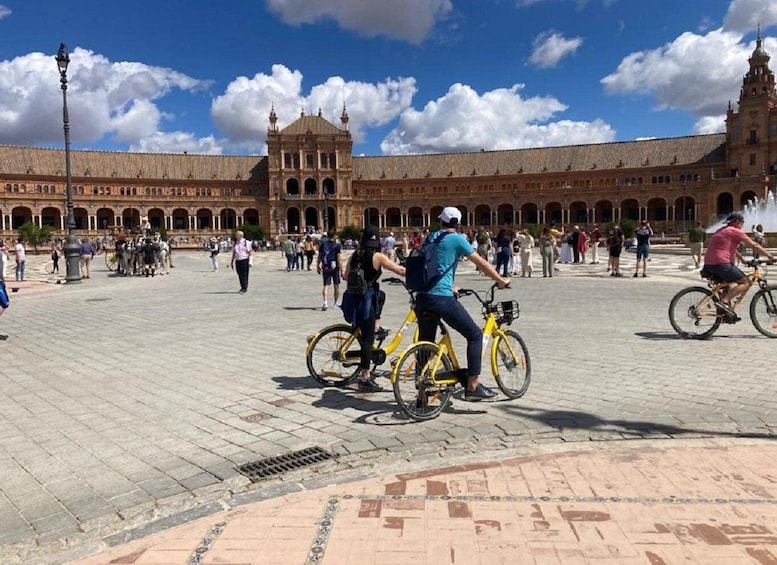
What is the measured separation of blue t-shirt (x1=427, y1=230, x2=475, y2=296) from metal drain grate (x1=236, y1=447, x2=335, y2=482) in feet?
5.68

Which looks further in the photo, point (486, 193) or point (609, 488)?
point (486, 193)

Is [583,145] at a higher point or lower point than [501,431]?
higher

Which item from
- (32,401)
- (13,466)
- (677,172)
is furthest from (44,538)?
(677,172)

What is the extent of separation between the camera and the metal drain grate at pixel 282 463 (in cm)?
434

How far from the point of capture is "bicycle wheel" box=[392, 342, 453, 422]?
207 inches

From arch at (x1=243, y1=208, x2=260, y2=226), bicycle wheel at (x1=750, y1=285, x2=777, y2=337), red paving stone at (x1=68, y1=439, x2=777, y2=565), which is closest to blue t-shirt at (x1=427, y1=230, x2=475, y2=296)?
red paving stone at (x1=68, y1=439, x2=777, y2=565)

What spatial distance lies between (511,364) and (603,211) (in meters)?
89.1

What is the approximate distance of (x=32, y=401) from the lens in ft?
20.7

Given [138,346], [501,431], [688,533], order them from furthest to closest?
[138,346]
[501,431]
[688,533]

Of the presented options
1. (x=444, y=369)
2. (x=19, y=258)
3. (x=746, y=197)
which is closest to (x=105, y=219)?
(x=19, y=258)

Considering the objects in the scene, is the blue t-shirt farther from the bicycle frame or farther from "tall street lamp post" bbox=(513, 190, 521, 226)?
"tall street lamp post" bbox=(513, 190, 521, 226)

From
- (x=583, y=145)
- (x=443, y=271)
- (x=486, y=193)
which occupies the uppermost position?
(x=583, y=145)

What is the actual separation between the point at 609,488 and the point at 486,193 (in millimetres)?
90838

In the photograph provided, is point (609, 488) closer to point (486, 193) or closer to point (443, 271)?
point (443, 271)
